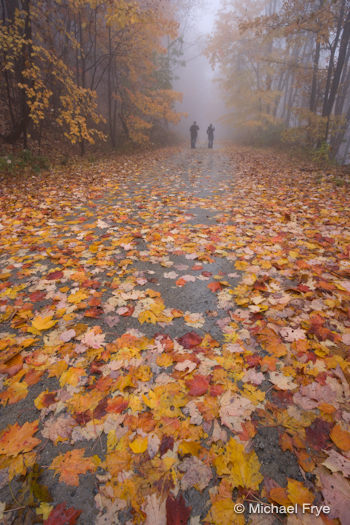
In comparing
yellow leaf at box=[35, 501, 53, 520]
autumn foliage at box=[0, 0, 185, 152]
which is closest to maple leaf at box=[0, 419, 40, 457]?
yellow leaf at box=[35, 501, 53, 520]

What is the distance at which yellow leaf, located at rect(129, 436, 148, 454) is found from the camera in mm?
1343

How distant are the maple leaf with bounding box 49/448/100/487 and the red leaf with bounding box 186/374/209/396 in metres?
0.63

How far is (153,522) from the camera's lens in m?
1.12

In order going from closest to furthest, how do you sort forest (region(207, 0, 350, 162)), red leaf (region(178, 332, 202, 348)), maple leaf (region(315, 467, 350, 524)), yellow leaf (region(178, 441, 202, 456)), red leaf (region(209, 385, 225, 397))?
maple leaf (region(315, 467, 350, 524)) < yellow leaf (region(178, 441, 202, 456)) < red leaf (region(209, 385, 225, 397)) < red leaf (region(178, 332, 202, 348)) < forest (region(207, 0, 350, 162))

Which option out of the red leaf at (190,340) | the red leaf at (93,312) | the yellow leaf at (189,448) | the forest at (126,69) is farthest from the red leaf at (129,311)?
the forest at (126,69)

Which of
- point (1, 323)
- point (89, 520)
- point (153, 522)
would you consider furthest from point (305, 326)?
point (1, 323)

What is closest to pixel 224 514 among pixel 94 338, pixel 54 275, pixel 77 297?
pixel 94 338

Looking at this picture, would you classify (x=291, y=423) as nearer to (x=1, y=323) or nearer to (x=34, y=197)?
(x=1, y=323)

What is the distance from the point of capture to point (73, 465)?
1.30 meters

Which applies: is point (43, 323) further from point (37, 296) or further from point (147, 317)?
point (147, 317)

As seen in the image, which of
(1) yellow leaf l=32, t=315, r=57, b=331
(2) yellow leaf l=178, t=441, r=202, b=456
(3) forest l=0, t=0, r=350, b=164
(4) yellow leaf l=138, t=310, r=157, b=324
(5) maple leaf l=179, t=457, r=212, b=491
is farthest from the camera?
(3) forest l=0, t=0, r=350, b=164

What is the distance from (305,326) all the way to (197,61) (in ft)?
231

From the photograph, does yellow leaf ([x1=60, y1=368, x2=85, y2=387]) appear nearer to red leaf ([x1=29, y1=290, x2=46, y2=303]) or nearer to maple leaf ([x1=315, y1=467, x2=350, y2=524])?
red leaf ([x1=29, y1=290, x2=46, y2=303])

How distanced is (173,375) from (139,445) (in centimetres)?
47
